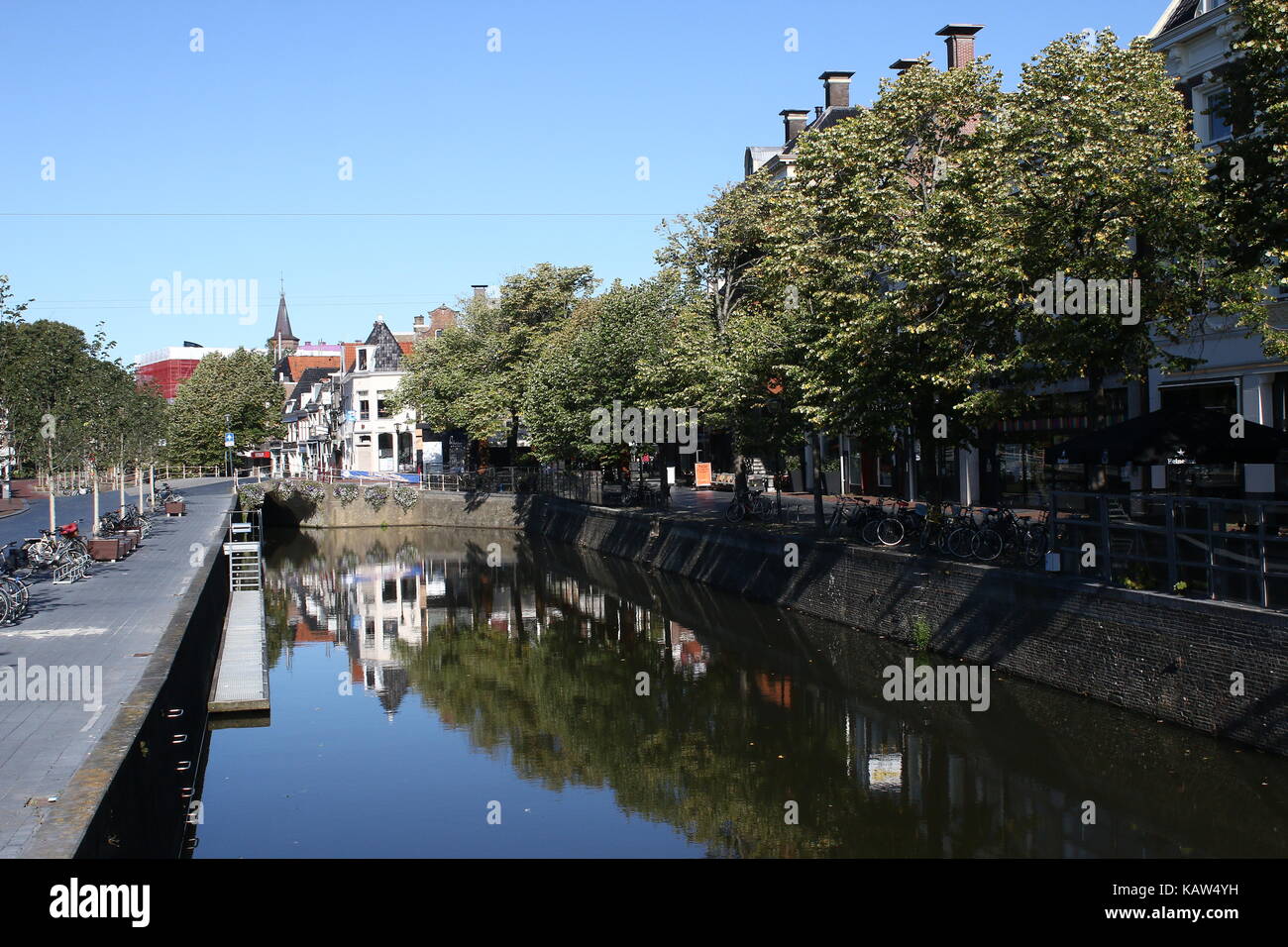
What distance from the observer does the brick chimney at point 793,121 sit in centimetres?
5450

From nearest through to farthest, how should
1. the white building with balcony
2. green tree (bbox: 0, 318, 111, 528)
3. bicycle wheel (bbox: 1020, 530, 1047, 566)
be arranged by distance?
bicycle wheel (bbox: 1020, 530, 1047, 566), green tree (bbox: 0, 318, 111, 528), the white building with balcony

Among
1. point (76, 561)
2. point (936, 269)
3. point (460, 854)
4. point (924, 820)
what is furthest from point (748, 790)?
point (76, 561)

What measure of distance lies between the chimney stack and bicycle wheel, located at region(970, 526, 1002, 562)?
3249 cm

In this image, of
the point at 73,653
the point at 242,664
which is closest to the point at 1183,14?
the point at 242,664

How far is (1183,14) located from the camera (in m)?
29.1

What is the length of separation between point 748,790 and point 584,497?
38.9 metres

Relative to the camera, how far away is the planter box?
99.6ft

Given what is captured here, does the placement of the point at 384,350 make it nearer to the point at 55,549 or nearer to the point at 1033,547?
the point at 55,549

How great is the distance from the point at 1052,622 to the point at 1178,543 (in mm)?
3018

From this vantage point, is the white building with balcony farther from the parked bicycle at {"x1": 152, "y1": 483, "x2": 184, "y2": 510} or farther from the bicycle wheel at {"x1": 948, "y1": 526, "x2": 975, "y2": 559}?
the bicycle wheel at {"x1": 948, "y1": 526, "x2": 975, "y2": 559}

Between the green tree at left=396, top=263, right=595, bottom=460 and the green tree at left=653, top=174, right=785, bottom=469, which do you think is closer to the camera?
the green tree at left=653, top=174, right=785, bottom=469

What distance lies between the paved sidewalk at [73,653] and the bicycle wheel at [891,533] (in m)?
15.1

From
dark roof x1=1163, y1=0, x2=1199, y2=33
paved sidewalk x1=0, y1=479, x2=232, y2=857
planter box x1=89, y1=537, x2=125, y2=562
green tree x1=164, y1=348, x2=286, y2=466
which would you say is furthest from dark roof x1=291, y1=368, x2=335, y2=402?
dark roof x1=1163, y1=0, x2=1199, y2=33
